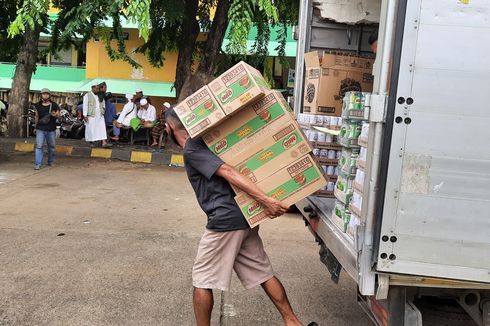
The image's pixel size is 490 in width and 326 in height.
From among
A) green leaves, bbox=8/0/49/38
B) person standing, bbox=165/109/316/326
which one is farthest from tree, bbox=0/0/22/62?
person standing, bbox=165/109/316/326

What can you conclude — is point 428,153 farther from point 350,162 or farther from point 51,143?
point 51,143

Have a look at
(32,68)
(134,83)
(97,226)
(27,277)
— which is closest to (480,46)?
(27,277)

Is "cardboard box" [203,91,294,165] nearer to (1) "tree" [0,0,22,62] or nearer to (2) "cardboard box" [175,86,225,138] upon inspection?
(2) "cardboard box" [175,86,225,138]

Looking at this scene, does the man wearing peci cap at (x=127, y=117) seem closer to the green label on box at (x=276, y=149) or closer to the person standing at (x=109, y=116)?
the person standing at (x=109, y=116)

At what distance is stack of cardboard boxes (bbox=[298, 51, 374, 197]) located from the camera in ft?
12.0

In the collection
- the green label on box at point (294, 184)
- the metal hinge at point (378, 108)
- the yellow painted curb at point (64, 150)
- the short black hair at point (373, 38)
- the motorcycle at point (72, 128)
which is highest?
the short black hair at point (373, 38)

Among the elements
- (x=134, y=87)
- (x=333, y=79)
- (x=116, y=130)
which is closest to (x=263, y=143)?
(x=333, y=79)

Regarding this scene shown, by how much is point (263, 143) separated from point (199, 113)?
405 mm

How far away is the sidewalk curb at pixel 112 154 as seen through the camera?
11664 mm

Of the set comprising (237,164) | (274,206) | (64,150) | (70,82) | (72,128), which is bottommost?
(64,150)

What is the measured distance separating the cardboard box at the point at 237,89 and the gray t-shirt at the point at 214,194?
0.31 m

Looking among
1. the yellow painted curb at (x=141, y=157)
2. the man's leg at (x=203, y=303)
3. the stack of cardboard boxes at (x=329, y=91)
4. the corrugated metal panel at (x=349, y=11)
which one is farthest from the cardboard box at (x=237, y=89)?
the yellow painted curb at (x=141, y=157)

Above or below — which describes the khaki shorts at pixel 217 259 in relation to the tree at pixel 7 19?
below

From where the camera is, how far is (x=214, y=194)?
303cm
